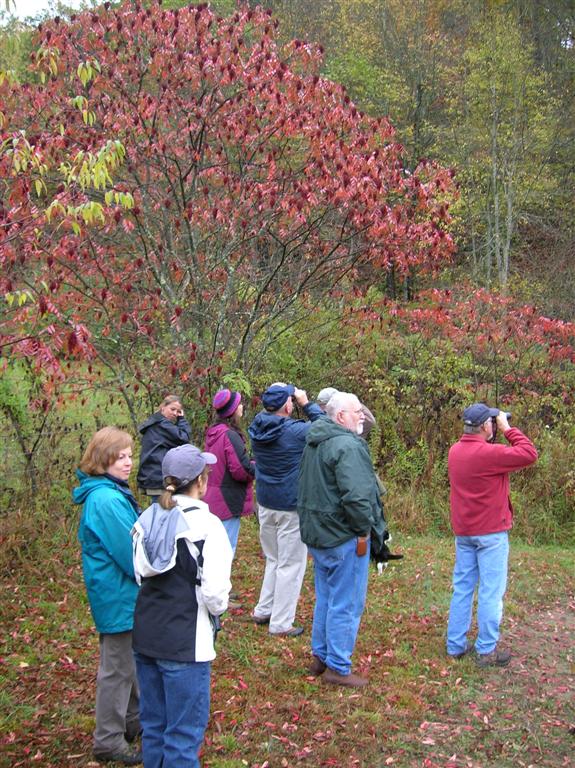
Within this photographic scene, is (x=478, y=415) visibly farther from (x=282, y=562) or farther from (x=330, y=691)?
(x=330, y=691)

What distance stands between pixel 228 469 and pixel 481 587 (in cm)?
221

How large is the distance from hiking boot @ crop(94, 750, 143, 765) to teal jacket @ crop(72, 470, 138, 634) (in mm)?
710

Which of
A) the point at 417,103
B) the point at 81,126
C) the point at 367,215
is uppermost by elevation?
the point at 417,103

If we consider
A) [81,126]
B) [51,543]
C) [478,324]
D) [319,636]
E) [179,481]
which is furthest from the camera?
[478,324]

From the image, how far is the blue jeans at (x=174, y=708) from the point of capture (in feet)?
10.8

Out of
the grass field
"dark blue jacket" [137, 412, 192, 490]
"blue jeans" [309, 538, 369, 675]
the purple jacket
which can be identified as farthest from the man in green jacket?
"dark blue jacket" [137, 412, 192, 490]

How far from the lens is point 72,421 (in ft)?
28.9

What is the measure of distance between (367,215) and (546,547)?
16.6 ft

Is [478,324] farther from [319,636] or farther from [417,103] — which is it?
[417,103]

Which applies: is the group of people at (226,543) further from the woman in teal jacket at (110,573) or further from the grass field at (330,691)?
the grass field at (330,691)

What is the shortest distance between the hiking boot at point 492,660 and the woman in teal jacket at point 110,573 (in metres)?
2.79

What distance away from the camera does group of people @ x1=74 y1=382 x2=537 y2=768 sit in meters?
3.32

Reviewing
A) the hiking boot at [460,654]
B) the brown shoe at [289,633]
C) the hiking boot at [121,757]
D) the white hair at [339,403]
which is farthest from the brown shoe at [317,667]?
the white hair at [339,403]

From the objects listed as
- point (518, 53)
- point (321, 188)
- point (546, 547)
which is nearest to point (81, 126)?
point (321, 188)
